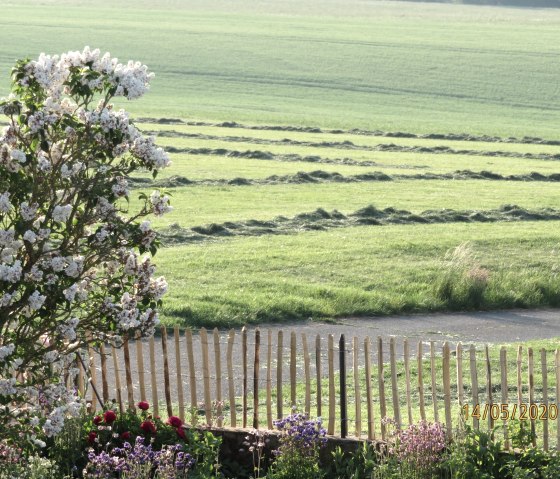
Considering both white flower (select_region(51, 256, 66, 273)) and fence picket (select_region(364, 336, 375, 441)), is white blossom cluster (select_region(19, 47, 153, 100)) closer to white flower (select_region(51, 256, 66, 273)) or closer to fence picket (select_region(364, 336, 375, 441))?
white flower (select_region(51, 256, 66, 273))

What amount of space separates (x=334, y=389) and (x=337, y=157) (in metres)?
34.0

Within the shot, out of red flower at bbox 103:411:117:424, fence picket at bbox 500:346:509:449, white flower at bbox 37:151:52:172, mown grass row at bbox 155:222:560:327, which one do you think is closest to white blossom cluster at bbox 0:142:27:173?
white flower at bbox 37:151:52:172

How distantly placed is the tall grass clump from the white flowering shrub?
37.0 feet

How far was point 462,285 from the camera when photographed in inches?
790

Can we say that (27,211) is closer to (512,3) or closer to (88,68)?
(88,68)

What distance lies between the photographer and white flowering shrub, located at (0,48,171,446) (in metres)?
8.60

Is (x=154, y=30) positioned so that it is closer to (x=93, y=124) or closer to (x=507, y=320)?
(x=507, y=320)

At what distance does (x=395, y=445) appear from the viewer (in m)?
10.3

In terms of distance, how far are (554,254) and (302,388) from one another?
11.5m

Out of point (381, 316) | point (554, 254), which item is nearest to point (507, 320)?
point (381, 316)

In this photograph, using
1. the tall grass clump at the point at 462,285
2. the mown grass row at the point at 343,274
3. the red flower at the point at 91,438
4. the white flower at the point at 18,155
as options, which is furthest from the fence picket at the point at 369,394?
the tall grass clump at the point at 462,285

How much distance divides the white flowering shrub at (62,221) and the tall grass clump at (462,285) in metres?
11.3

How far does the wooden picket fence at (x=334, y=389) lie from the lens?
1073 cm

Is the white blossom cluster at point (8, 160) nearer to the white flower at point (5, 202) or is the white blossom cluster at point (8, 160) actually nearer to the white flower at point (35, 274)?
the white flower at point (5, 202)
